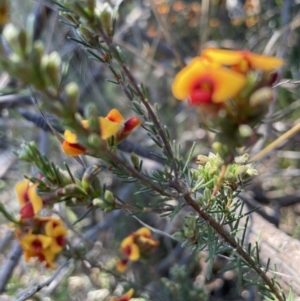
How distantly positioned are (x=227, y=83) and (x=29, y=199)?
0.41 m

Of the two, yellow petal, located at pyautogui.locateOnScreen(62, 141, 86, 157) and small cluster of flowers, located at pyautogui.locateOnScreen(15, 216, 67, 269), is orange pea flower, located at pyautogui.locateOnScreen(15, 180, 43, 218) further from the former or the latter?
small cluster of flowers, located at pyautogui.locateOnScreen(15, 216, 67, 269)

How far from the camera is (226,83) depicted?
521 millimetres

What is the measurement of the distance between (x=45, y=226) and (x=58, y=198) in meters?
0.35

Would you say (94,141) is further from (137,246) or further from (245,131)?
(137,246)

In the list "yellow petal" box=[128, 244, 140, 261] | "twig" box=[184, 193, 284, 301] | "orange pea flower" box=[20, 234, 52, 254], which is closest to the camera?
"twig" box=[184, 193, 284, 301]

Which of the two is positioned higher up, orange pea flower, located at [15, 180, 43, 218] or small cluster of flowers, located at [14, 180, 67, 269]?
orange pea flower, located at [15, 180, 43, 218]

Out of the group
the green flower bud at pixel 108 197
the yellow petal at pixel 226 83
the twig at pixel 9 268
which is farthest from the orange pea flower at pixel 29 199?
the twig at pixel 9 268

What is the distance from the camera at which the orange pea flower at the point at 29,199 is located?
2.30 feet

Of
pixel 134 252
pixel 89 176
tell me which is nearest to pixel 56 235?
pixel 134 252

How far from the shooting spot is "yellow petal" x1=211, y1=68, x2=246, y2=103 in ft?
1.71

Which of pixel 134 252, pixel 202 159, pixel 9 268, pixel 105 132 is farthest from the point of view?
pixel 9 268

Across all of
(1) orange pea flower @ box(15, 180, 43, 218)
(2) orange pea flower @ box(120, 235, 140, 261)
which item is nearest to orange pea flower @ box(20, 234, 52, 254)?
(1) orange pea flower @ box(15, 180, 43, 218)

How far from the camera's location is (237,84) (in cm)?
52

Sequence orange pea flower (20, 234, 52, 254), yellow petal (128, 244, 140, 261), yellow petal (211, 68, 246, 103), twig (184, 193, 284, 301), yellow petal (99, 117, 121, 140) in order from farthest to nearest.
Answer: yellow petal (128, 244, 140, 261) < orange pea flower (20, 234, 52, 254) < twig (184, 193, 284, 301) < yellow petal (99, 117, 121, 140) < yellow petal (211, 68, 246, 103)
